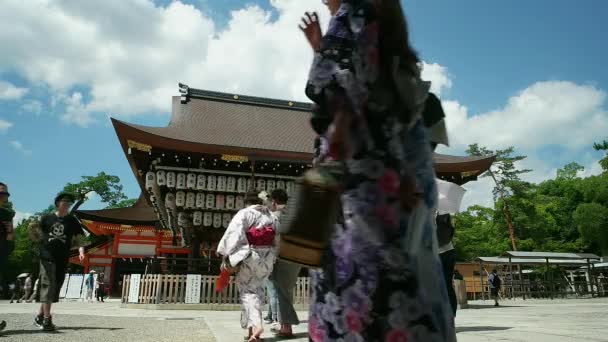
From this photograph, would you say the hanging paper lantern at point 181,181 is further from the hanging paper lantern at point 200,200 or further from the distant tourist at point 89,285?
the distant tourist at point 89,285

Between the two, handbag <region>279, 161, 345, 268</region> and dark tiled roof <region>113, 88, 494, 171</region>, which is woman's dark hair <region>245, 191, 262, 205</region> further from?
dark tiled roof <region>113, 88, 494, 171</region>

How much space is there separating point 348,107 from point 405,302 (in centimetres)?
60

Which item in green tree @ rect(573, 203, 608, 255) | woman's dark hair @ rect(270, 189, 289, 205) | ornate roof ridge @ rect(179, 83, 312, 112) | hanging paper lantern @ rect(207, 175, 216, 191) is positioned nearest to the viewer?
woman's dark hair @ rect(270, 189, 289, 205)

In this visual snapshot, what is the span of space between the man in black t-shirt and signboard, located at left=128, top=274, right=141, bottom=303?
22.6 ft

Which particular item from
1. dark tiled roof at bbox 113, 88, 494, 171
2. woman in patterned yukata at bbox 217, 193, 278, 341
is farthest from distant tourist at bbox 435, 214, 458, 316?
dark tiled roof at bbox 113, 88, 494, 171

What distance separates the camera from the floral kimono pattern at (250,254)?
437 cm

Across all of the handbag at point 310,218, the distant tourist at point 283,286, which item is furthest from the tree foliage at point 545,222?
the handbag at point 310,218

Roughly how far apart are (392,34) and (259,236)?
3.49m

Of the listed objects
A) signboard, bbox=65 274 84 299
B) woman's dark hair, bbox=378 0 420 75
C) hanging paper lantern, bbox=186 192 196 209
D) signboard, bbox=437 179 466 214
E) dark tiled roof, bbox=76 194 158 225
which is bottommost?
signboard, bbox=65 274 84 299

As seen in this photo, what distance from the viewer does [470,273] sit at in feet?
89.1

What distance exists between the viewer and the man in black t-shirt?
5598 mm

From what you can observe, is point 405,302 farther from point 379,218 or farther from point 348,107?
point 348,107

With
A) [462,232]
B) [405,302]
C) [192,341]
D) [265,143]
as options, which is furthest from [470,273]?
[405,302]

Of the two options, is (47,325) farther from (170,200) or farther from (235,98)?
(235,98)
